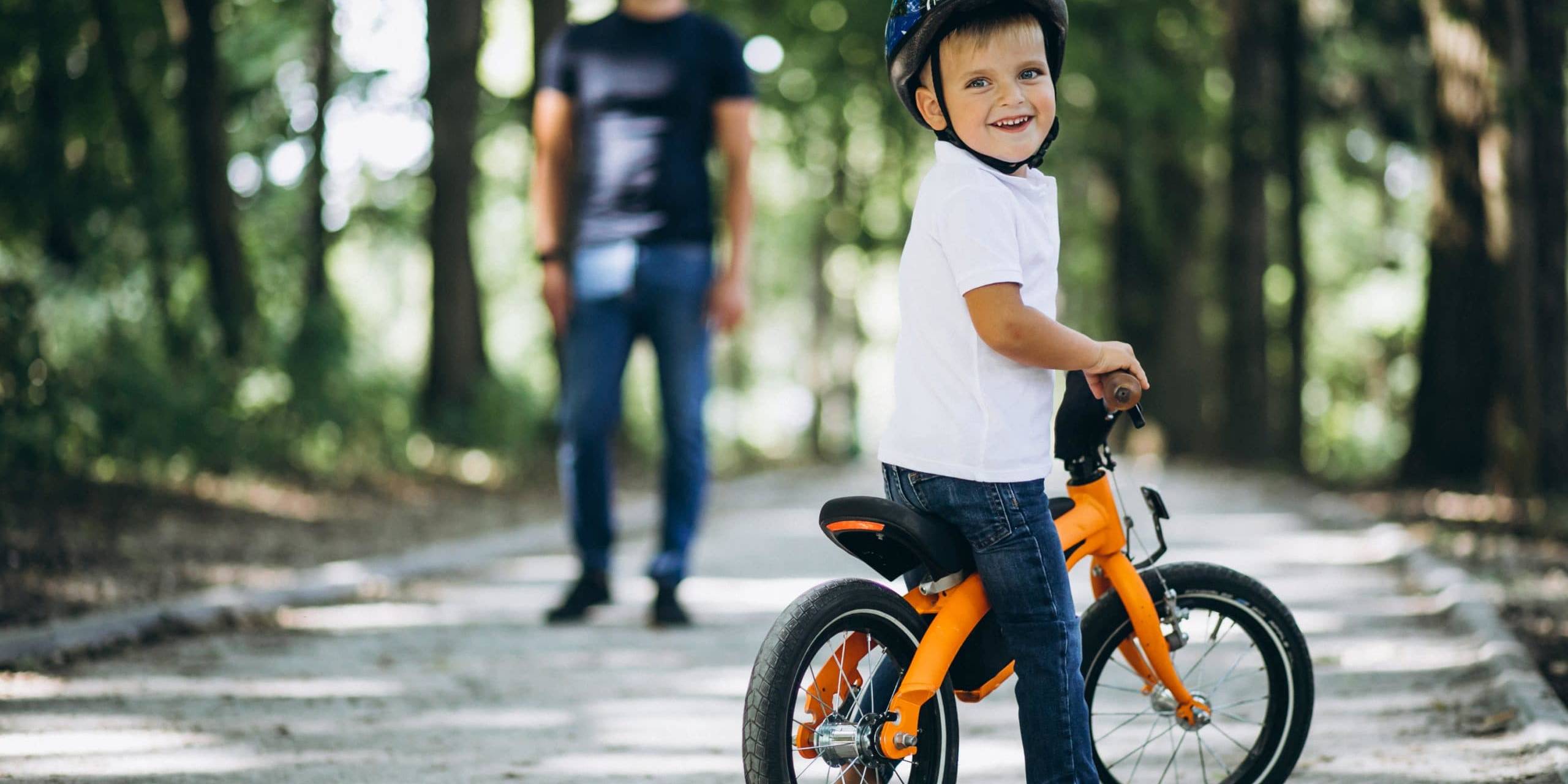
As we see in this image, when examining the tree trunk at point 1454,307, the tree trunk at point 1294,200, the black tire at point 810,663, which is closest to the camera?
the black tire at point 810,663

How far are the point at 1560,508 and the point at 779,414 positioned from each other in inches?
1937

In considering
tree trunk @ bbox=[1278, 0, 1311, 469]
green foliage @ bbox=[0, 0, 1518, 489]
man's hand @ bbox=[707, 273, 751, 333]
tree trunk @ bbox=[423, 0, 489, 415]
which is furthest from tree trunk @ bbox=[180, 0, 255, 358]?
tree trunk @ bbox=[1278, 0, 1311, 469]

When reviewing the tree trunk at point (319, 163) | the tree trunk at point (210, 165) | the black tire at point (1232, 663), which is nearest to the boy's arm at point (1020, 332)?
the black tire at point (1232, 663)

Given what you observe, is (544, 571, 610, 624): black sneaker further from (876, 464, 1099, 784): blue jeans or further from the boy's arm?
the boy's arm

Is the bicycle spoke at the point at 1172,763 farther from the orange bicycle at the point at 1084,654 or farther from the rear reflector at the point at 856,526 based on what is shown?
the rear reflector at the point at 856,526

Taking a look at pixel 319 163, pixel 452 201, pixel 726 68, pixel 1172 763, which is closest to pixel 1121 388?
pixel 1172 763

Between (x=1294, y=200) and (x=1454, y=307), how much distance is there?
679cm

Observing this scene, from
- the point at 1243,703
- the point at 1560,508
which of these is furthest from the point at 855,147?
the point at 1243,703

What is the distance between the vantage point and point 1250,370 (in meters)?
19.2

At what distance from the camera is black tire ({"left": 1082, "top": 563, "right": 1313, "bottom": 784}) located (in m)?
3.52

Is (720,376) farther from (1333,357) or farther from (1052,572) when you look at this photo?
(1052,572)

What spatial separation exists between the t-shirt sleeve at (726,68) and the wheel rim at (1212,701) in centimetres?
307

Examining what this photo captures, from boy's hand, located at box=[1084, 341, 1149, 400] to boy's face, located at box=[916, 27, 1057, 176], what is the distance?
429 mm

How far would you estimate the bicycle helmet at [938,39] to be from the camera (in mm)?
3146
